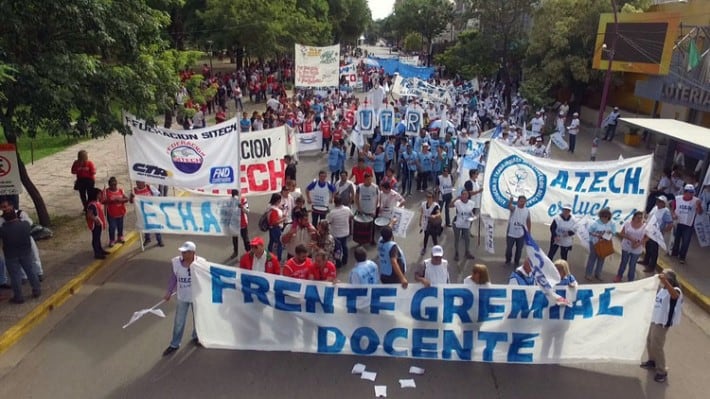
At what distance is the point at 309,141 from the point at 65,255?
32.9 ft

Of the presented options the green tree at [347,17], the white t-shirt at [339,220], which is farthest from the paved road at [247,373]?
the green tree at [347,17]

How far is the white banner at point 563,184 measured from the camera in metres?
10.4

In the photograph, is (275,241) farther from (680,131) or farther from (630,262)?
(680,131)

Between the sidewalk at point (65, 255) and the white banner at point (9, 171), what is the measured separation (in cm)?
134

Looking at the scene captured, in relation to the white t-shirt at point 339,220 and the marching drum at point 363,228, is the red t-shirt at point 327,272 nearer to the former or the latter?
the white t-shirt at point 339,220

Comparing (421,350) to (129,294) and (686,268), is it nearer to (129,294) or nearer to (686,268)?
(129,294)

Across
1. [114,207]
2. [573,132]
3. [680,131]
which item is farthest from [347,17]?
[114,207]

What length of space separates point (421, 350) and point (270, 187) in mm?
6296

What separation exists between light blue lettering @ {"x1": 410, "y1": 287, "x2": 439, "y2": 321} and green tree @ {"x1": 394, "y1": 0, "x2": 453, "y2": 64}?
7395 cm

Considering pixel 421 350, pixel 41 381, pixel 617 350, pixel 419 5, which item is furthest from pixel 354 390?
pixel 419 5

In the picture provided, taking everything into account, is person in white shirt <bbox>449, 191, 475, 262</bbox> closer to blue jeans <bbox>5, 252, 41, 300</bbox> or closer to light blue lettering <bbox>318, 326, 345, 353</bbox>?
light blue lettering <bbox>318, 326, 345, 353</bbox>

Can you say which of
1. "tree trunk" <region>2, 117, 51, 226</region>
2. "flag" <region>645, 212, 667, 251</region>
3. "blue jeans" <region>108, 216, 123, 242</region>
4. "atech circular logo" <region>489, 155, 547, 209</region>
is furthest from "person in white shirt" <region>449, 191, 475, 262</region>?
"tree trunk" <region>2, 117, 51, 226</region>

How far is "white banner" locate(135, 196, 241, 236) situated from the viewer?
32.6 feet

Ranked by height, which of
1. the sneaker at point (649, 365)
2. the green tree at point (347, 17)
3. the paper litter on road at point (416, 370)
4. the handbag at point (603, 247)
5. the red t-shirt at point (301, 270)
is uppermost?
the green tree at point (347, 17)
